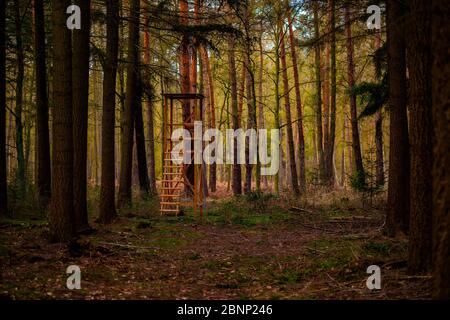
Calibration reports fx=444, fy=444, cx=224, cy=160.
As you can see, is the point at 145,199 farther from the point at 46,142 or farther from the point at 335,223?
the point at 335,223

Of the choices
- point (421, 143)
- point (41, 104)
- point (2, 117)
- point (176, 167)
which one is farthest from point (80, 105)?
point (421, 143)

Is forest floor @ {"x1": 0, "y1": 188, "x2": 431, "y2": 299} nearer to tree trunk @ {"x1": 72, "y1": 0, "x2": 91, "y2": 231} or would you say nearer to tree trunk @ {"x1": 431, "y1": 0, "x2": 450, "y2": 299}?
tree trunk @ {"x1": 72, "y1": 0, "x2": 91, "y2": 231}

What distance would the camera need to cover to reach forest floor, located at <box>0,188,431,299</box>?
20.2 feet

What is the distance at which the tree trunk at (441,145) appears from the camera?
4.27 meters

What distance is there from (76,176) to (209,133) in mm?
16976

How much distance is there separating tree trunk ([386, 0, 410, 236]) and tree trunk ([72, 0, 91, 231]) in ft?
21.9

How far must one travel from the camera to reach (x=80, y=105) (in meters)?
10.2

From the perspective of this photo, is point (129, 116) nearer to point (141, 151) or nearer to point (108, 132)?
point (108, 132)

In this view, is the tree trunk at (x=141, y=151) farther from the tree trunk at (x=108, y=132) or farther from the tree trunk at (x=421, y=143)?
the tree trunk at (x=421, y=143)

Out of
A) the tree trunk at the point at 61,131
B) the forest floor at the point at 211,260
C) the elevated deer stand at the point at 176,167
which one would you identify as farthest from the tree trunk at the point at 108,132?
the elevated deer stand at the point at 176,167

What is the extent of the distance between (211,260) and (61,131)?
3.90 metres

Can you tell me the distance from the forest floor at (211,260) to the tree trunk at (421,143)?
0.45 metres

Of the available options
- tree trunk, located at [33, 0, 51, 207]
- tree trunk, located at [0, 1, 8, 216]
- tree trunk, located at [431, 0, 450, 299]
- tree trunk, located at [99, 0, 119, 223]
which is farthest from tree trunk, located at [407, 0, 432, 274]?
tree trunk, located at [33, 0, 51, 207]
